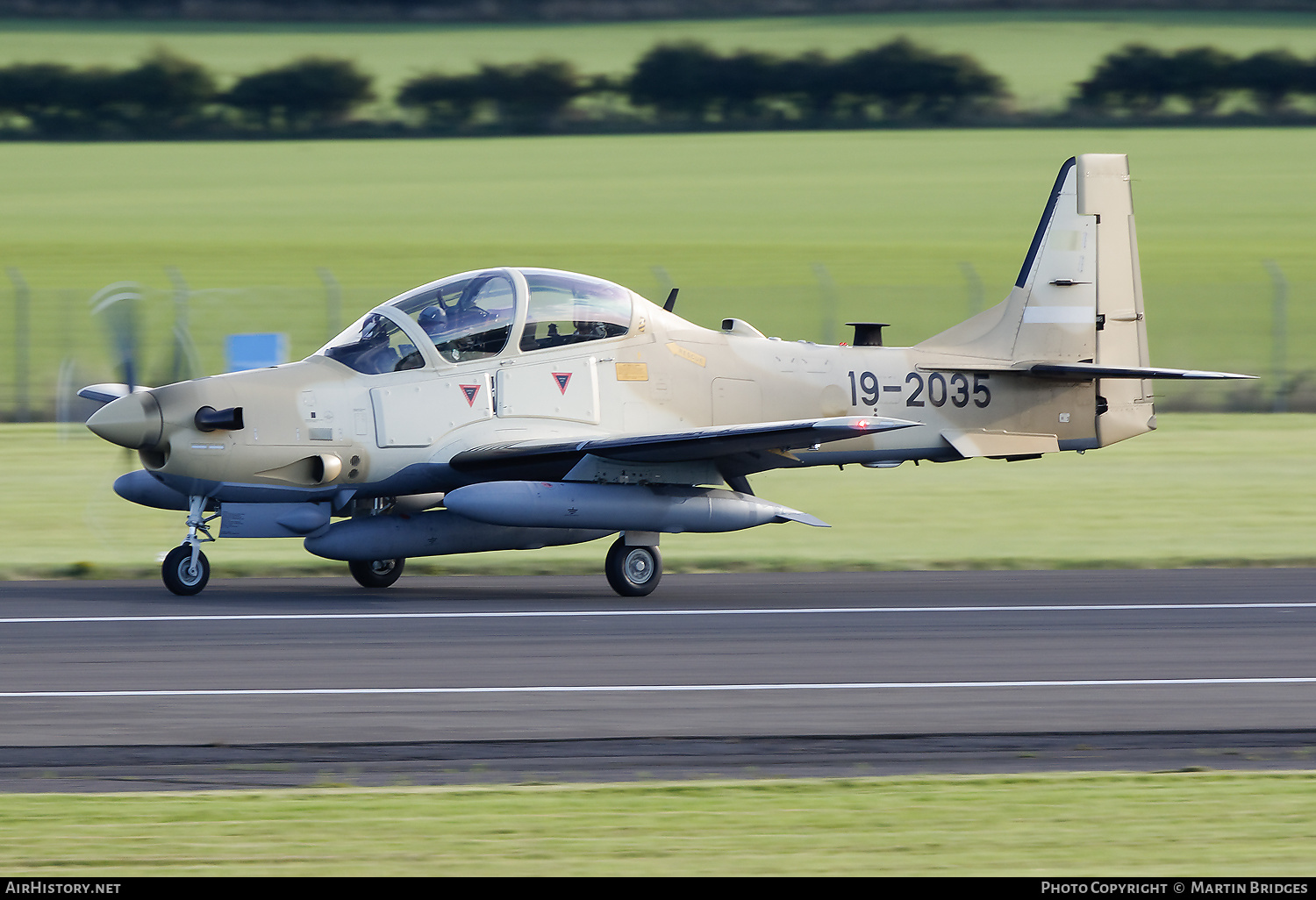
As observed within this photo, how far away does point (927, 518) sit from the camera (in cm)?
1906

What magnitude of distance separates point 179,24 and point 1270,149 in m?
45.3

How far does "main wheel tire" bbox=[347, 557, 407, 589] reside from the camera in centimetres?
1448

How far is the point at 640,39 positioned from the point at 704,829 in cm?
6575

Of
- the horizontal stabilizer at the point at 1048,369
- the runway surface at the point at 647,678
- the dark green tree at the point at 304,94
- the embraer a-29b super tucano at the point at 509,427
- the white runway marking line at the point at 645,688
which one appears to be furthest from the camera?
the dark green tree at the point at 304,94

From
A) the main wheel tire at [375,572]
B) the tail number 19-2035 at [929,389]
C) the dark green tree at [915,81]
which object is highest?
the dark green tree at [915,81]

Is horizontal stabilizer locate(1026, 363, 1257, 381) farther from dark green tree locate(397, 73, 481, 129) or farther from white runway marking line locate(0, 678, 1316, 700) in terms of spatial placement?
dark green tree locate(397, 73, 481, 129)

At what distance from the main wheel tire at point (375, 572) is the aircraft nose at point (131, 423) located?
2266mm

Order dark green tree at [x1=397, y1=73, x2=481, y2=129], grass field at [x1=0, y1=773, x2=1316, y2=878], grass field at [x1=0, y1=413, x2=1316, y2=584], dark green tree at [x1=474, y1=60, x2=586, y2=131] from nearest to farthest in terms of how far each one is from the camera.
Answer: grass field at [x1=0, y1=773, x2=1316, y2=878], grass field at [x1=0, y1=413, x2=1316, y2=584], dark green tree at [x1=397, y1=73, x2=481, y2=129], dark green tree at [x1=474, y1=60, x2=586, y2=131]

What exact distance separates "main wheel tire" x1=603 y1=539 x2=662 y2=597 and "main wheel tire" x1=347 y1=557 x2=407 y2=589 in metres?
1.98

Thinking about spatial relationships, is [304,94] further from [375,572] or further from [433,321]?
[433,321]

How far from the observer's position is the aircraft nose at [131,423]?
1288cm

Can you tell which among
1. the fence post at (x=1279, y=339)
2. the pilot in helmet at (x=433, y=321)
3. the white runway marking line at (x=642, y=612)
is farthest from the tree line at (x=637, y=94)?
the white runway marking line at (x=642, y=612)

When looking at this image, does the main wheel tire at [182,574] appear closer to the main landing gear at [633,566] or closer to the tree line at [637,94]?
the main landing gear at [633,566]

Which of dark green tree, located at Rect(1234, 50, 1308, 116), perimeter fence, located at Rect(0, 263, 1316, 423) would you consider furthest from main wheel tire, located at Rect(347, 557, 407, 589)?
dark green tree, located at Rect(1234, 50, 1308, 116)
